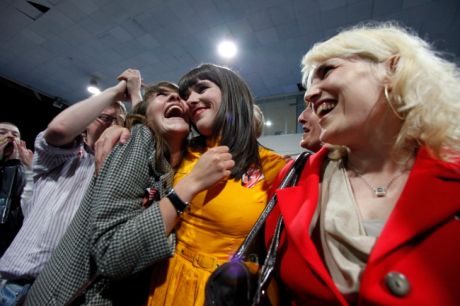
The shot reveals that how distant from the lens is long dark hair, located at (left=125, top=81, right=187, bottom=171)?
1.17 m

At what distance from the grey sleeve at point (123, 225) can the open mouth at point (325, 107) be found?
714 mm

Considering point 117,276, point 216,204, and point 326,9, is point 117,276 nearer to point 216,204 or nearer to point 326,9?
point 216,204

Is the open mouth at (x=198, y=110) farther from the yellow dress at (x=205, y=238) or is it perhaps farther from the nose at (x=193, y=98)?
the yellow dress at (x=205, y=238)

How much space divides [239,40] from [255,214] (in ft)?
A: 10.8

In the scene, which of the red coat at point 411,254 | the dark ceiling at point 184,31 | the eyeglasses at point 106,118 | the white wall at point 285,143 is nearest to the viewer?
the red coat at point 411,254

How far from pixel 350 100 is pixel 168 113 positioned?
Result: 0.96 metres

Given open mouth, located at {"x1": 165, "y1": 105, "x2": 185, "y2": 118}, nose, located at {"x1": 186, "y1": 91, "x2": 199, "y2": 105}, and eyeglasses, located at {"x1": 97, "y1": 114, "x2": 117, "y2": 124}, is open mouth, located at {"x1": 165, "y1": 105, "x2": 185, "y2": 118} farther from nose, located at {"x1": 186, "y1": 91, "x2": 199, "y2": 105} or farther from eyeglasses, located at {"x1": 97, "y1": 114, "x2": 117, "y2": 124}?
eyeglasses, located at {"x1": 97, "y1": 114, "x2": 117, "y2": 124}

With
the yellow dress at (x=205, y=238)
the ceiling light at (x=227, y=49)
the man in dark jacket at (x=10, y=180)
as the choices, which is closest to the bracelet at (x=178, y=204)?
the yellow dress at (x=205, y=238)

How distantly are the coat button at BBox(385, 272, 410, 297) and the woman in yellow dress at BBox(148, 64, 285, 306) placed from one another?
50cm

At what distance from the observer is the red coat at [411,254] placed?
1.75ft

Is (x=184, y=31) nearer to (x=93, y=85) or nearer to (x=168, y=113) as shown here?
(x=168, y=113)

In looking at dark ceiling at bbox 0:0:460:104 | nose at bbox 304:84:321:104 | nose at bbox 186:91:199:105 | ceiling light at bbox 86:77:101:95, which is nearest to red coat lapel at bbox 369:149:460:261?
nose at bbox 304:84:321:104

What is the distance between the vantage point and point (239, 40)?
3.61m

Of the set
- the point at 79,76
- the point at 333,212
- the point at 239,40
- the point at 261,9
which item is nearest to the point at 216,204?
the point at 333,212
